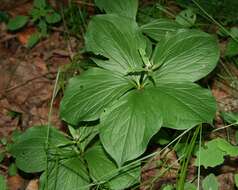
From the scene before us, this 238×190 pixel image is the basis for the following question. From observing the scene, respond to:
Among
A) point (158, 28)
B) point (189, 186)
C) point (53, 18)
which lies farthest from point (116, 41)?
point (53, 18)

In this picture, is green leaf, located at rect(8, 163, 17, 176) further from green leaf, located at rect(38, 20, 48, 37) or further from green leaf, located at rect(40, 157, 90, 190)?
green leaf, located at rect(38, 20, 48, 37)

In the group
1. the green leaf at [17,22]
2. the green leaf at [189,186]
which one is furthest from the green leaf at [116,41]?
the green leaf at [17,22]

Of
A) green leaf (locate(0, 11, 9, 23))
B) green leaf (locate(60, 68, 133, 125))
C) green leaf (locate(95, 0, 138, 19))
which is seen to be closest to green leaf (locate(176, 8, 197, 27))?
green leaf (locate(95, 0, 138, 19))

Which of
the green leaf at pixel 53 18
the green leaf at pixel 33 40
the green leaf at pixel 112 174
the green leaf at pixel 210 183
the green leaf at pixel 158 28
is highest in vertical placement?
the green leaf at pixel 158 28

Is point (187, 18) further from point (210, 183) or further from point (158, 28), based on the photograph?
point (210, 183)

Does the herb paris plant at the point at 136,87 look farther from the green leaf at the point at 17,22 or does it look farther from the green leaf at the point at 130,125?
the green leaf at the point at 17,22

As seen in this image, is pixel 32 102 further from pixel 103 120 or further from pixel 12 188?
pixel 103 120
